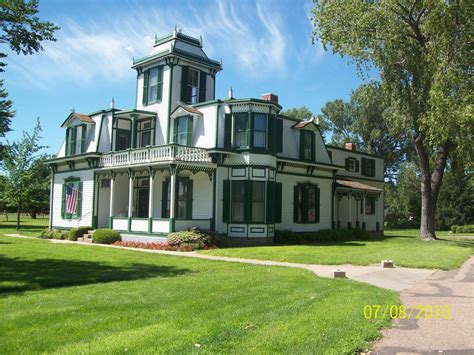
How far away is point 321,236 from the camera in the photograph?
26.8m

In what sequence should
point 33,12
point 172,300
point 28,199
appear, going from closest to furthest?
point 172,300 → point 33,12 → point 28,199

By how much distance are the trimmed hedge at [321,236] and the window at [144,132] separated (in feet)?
31.8

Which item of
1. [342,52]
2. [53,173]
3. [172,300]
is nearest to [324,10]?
Result: [342,52]

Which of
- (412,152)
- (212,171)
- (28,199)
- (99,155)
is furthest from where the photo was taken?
(412,152)

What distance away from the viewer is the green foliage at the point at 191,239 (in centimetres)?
2078

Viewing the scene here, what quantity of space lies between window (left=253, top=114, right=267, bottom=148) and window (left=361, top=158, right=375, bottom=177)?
14853 mm

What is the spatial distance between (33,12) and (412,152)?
51.7 meters

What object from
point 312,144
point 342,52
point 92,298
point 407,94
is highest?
point 342,52

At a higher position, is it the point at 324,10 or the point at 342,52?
the point at 324,10

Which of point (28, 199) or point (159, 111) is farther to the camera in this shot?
point (28, 199)

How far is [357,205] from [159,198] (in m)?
15.6

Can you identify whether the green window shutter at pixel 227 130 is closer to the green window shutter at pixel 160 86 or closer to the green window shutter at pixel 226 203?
the green window shutter at pixel 226 203

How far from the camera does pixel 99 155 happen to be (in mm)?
27719

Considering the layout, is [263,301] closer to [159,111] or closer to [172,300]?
[172,300]
